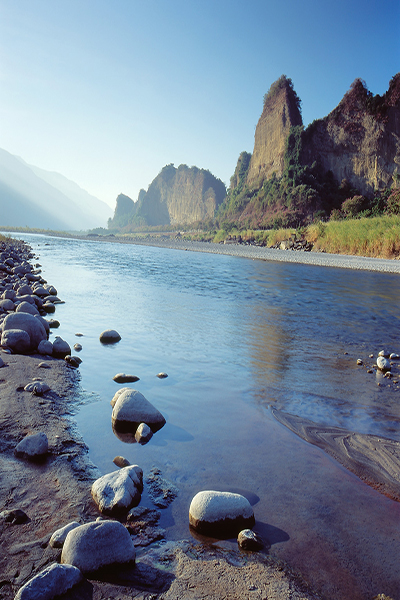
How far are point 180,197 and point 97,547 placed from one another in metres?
152

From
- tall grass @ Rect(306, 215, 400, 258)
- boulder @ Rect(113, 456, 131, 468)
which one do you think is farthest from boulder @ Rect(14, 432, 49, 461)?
tall grass @ Rect(306, 215, 400, 258)

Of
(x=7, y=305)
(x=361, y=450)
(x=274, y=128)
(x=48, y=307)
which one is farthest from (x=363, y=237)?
(x=274, y=128)

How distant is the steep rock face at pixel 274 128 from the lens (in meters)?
65.8

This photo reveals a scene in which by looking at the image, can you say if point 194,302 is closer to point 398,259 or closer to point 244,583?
point 244,583

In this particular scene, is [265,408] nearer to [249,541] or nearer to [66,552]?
[249,541]

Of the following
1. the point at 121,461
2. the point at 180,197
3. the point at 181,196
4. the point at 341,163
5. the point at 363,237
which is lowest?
the point at 121,461

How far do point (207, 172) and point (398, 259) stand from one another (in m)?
124

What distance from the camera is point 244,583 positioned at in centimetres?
182

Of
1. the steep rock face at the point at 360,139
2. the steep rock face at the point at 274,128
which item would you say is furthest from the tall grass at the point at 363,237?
the steep rock face at the point at 274,128

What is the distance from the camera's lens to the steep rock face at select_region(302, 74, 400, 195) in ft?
162

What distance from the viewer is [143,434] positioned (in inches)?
130

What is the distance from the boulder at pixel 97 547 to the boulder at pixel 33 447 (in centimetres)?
109

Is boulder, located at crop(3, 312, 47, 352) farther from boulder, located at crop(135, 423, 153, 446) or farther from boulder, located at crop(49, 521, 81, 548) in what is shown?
boulder, located at crop(49, 521, 81, 548)

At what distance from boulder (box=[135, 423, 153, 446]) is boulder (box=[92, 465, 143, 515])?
713 mm
